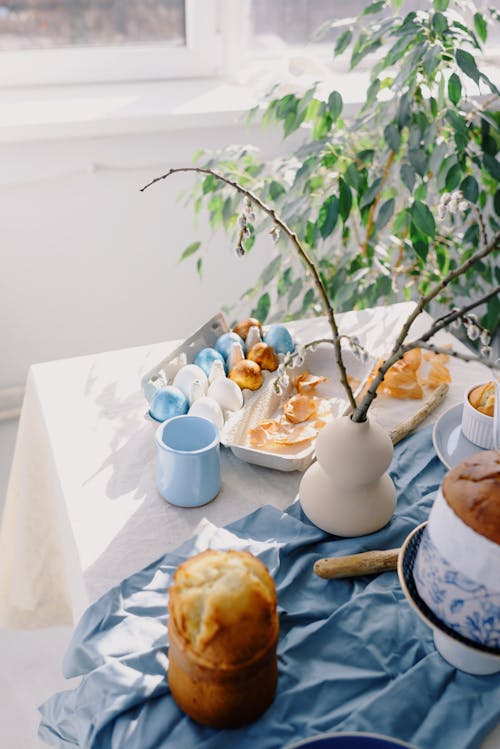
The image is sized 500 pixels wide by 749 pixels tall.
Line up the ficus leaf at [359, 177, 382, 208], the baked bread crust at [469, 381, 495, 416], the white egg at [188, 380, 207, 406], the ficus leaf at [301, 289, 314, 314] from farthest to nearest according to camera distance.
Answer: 1. the ficus leaf at [301, 289, 314, 314]
2. the ficus leaf at [359, 177, 382, 208]
3. the white egg at [188, 380, 207, 406]
4. the baked bread crust at [469, 381, 495, 416]

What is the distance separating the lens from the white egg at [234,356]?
1.26 meters

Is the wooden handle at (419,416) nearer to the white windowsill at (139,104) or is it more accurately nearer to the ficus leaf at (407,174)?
the ficus leaf at (407,174)

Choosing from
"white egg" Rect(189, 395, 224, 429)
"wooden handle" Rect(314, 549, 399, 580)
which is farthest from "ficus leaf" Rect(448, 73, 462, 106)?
"wooden handle" Rect(314, 549, 399, 580)

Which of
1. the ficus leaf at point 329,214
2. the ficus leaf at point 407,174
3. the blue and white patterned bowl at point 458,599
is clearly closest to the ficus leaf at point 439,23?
the ficus leaf at point 407,174

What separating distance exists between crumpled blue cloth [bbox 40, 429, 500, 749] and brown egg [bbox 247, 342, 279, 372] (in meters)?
0.33

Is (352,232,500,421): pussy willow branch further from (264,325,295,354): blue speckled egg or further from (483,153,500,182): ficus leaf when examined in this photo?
(483,153,500,182): ficus leaf

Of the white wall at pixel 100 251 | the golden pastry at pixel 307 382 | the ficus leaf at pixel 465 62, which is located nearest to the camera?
the golden pastry at pixel 307 382

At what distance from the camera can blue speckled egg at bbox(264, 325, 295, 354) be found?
1.31m

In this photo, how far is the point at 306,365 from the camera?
1.33 metres

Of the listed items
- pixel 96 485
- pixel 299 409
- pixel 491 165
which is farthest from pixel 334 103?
pixel 96 485

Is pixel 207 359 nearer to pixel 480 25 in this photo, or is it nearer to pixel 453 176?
pixel 453 176

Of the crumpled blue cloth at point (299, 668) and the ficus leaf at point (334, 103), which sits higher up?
the ficus leaf at point (334, 103)

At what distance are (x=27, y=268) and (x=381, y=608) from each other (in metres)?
1.57

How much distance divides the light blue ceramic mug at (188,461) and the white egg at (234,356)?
0.21 meters
